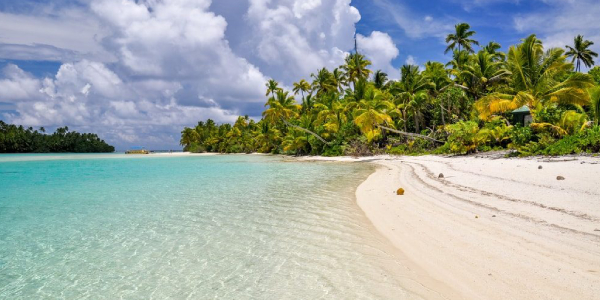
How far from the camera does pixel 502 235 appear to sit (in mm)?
4785

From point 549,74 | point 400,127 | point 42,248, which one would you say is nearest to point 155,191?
point 42,248

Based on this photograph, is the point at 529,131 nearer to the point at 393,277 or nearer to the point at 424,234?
the point at 424,234

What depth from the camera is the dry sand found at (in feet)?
10.9

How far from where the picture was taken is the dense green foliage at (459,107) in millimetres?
15992

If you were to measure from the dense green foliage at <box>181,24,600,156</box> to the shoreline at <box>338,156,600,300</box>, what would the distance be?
8.24 m

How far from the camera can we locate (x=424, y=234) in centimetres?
531

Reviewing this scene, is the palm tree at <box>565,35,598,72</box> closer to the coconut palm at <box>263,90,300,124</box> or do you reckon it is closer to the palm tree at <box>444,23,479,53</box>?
the palm tree at <box>444,23,479,53</box>

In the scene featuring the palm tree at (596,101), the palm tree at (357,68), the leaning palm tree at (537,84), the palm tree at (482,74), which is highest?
the palm tree at (357,68)

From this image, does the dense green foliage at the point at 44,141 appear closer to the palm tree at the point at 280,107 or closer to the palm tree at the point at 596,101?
the palm tree at the point at 280,107

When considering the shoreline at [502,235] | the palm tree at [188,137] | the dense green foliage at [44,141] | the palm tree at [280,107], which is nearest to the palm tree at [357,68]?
the palm tree at [280,107]

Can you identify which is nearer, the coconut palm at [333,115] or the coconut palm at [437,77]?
the coconut palm at [437,77]

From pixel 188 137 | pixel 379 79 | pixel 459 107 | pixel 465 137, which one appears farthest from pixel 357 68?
pixel 188 137

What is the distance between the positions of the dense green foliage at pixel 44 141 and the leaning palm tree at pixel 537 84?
11257 centimetres

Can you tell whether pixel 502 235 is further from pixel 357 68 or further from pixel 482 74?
pixel 357 68
